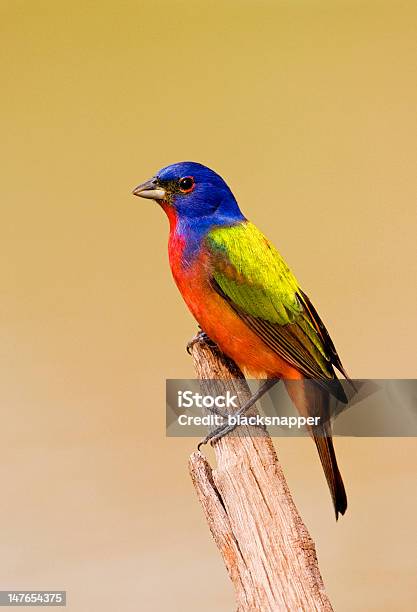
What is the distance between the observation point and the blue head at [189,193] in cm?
215

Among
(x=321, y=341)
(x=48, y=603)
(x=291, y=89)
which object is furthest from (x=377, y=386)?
(x=48, y=603)

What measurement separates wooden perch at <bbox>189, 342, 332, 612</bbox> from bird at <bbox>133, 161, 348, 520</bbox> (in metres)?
0.23

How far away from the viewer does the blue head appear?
215 cm

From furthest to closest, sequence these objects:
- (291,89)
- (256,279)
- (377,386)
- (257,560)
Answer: (291,89) < (377,386) < (256,279) < (257,560)

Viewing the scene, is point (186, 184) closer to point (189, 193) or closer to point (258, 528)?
point (189, 193)

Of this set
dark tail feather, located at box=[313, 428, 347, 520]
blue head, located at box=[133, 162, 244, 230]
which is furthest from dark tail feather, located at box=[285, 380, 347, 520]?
blue head, located at box=[133, 162, 244, 230]

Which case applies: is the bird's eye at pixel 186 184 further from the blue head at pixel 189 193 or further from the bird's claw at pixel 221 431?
the bird's claw at pixel 221 431

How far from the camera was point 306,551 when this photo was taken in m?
1.82

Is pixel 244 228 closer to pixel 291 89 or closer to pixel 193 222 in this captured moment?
pixel 193 222

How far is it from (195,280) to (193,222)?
5.8 inches

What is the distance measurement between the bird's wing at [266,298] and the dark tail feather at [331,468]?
0.50 feet

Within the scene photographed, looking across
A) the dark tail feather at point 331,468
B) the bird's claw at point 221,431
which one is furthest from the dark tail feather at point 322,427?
the bird's claw at point 221,431

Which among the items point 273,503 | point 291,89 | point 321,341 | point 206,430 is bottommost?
point 273,503

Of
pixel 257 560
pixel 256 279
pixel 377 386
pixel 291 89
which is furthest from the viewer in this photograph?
pixel 291 89
